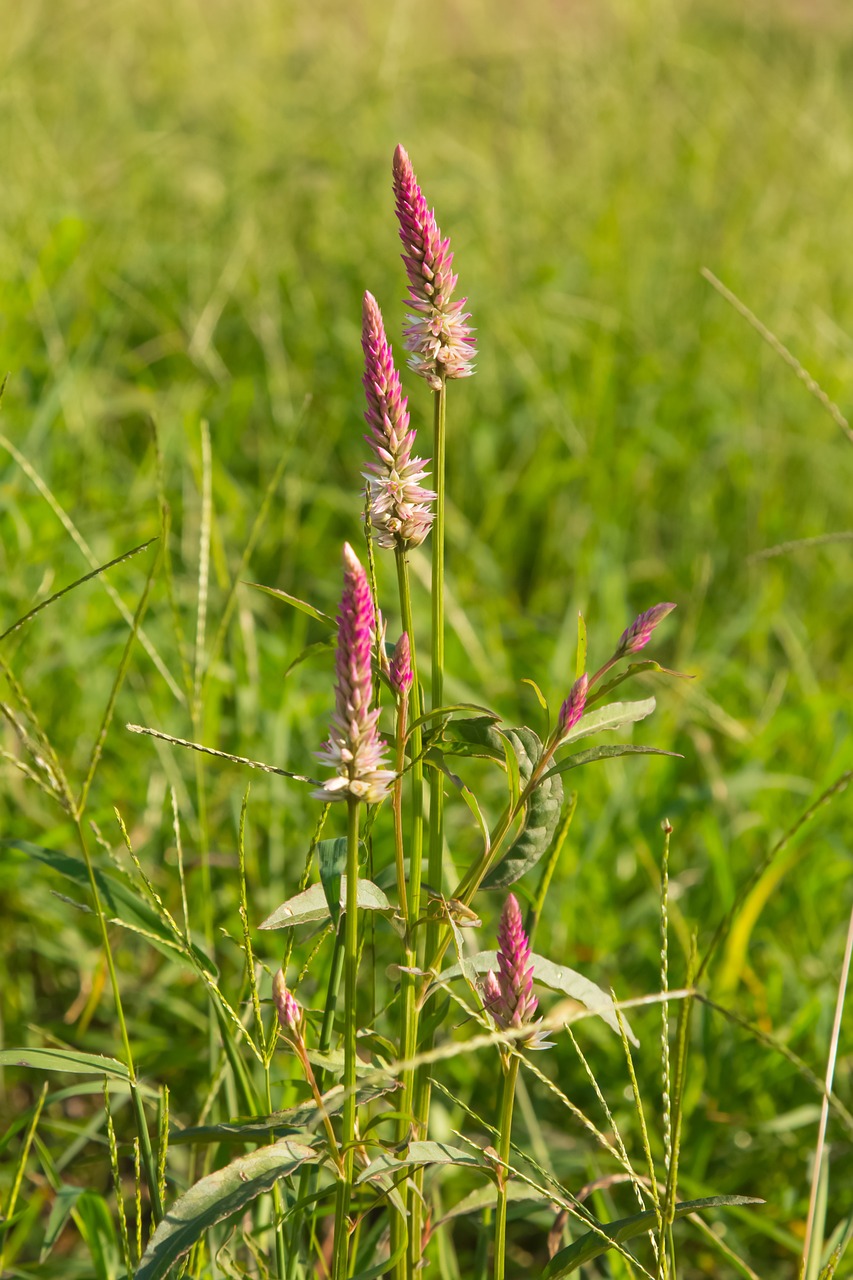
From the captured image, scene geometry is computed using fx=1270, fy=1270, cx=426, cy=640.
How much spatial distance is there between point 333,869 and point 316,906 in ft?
0.26

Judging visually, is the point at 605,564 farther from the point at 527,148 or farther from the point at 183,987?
the point at 527,148

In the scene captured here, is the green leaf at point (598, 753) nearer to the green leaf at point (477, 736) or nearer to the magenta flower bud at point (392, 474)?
the green leaf at point (477, 736)

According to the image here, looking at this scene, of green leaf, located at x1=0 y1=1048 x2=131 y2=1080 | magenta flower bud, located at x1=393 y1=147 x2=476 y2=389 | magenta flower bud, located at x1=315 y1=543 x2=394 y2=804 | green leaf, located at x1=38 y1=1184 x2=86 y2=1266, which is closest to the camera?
magenta flower bud, located at x1=315 y1=543 x2=394 y2=804

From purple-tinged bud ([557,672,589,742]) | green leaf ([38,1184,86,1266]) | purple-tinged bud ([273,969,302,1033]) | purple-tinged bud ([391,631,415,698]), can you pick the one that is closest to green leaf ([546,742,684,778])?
purple-tinged bud ([557,672,589,742])

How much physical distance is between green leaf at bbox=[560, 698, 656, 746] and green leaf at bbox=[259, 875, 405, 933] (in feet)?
0.61

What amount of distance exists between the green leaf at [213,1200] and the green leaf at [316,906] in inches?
6.0

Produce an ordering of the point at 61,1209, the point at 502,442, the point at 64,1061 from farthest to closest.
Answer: the point at 502,442 < the point at 61,1209 < the point at 64,1061

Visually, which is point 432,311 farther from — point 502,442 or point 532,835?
point 502,442

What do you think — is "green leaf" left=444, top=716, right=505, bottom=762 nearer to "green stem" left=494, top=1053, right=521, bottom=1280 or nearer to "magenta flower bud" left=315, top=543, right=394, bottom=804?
"magenta flower bud" left=315, top=543, right=394, bottom=804

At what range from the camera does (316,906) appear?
0.95 m

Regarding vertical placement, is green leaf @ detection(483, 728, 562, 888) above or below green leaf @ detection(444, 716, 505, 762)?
below

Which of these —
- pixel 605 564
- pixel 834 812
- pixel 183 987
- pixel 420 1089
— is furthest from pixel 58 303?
pixel 420 1089

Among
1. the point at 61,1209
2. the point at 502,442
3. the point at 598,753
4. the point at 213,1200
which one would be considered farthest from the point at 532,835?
the point at 502,442

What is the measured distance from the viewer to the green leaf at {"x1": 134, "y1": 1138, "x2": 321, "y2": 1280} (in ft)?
2.65
